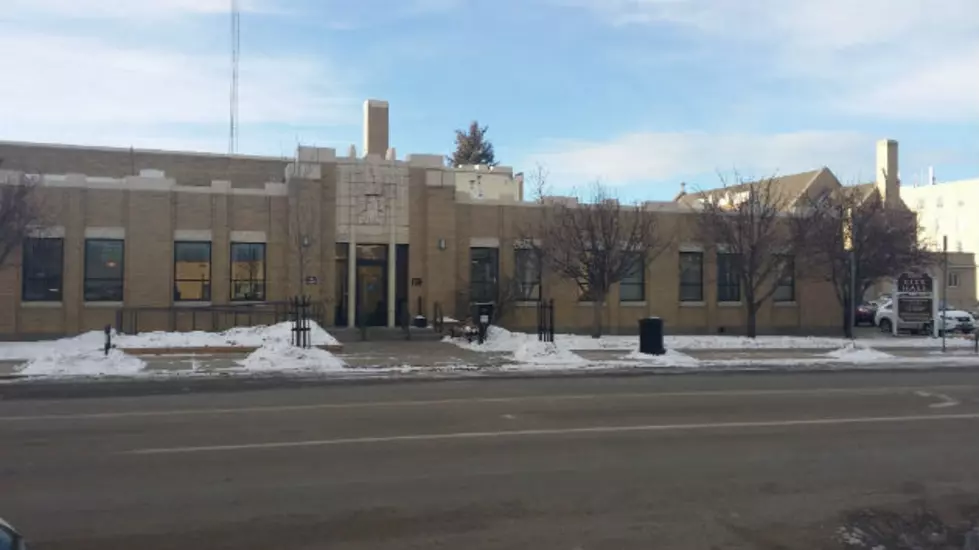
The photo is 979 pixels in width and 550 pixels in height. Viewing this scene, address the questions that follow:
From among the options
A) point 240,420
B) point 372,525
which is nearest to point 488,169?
point 240,420

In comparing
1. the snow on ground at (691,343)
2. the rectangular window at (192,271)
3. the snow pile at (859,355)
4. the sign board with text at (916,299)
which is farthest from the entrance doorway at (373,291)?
the sign board with text at (916,299)

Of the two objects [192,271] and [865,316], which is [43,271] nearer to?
[192,271]

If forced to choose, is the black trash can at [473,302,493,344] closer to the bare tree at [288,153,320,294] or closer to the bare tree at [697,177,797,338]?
the bare tree at [288,153,320,294]

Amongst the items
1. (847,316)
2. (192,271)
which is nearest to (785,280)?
(847,316)

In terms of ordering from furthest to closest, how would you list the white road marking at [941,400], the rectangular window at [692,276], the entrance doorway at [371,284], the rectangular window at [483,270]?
1. the rectangular window at [692,276]
2. the rectangular window at [483,270]
3. the entrance doorway at [371,284]
4. the white road marking at [941,400]

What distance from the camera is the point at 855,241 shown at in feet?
101

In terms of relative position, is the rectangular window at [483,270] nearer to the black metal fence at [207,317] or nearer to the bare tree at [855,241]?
the black metal fence at [207,317]

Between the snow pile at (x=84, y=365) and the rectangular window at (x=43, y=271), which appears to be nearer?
the snow pile at (x=84, y=365)

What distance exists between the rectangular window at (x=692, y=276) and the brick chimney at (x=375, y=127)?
14.2m

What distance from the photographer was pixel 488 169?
4447cm

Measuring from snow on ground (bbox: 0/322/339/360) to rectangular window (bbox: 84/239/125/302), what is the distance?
2949mm

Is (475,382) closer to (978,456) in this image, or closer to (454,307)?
(978,456)

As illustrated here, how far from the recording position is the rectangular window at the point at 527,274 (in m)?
30.2

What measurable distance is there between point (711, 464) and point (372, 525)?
12.6 feet
